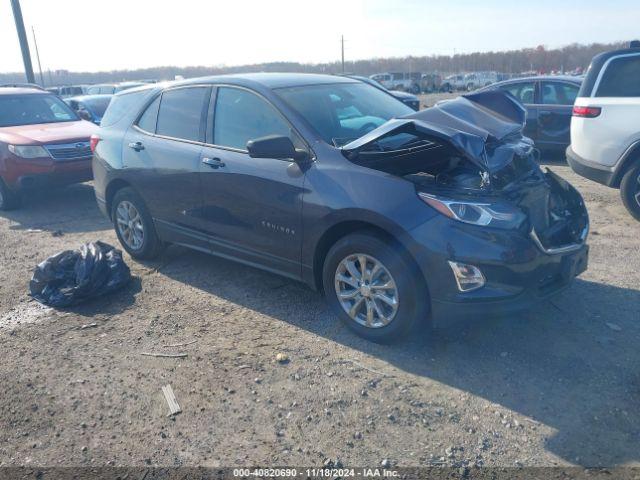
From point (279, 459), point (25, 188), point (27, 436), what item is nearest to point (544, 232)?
point (279, 459)

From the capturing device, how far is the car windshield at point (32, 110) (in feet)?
30.6

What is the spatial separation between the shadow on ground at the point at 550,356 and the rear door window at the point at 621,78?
3.04 meters

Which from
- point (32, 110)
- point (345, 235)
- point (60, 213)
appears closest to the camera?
point (345, 235)

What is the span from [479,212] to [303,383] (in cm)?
157

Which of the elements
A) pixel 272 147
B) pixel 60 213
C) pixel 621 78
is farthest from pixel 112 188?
pixel 621 78

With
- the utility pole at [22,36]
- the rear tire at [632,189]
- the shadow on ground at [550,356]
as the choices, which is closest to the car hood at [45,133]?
the shadow on ground at [550,356]

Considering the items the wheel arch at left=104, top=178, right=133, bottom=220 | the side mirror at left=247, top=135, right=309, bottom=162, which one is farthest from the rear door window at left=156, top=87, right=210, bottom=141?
the side mirror at left=247, top=135, right=309, bottom=162

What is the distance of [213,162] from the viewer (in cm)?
471

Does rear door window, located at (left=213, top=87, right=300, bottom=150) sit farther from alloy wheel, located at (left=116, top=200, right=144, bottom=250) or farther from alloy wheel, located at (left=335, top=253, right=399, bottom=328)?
alloy wheel, located at (left=116, top=200, right=144, bottom=250)

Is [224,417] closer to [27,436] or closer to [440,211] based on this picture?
[27,436]

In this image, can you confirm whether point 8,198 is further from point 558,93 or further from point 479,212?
point 558,93

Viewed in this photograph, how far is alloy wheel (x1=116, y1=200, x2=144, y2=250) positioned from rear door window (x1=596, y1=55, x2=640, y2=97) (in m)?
5.63

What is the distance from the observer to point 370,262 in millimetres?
3846

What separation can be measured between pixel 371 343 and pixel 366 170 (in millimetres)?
1249
